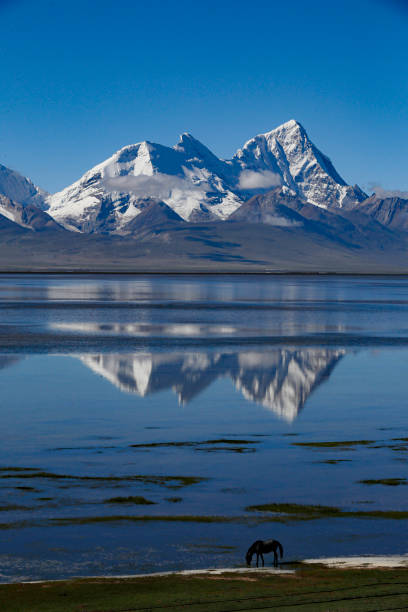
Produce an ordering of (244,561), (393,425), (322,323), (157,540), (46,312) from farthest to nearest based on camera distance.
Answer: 1. (46,312)
2. (322,323)
3. (393,425)
4. (157,540)
5. (244,561)

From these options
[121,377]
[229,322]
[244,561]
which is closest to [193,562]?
[244,561]

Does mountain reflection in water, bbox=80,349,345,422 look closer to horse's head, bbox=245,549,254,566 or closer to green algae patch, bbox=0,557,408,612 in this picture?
horse's head, bbox=245,549,254,566

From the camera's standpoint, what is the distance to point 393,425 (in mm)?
24375

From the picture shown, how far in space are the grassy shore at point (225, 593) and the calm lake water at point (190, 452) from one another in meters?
0.91

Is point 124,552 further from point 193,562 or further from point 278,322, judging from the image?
point 278,322

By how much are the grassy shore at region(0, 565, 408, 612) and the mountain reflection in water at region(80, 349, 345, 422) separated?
13548mm

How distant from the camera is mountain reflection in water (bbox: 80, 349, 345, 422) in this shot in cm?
3002

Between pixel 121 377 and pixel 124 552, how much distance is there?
20.9 metres

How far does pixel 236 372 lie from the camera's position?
36.1m

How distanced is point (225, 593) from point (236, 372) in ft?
81.8

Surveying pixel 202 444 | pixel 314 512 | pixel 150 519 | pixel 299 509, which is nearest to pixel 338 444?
pixel 202 444

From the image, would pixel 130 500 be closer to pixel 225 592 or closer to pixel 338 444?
pixel 225 592

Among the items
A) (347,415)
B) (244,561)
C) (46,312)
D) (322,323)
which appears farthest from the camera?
(46,312)

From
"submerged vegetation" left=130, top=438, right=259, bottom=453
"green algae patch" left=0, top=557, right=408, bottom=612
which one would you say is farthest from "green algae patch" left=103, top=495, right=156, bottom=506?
"submerged vegetation" left=130, top=438, right=259, bottom=453
